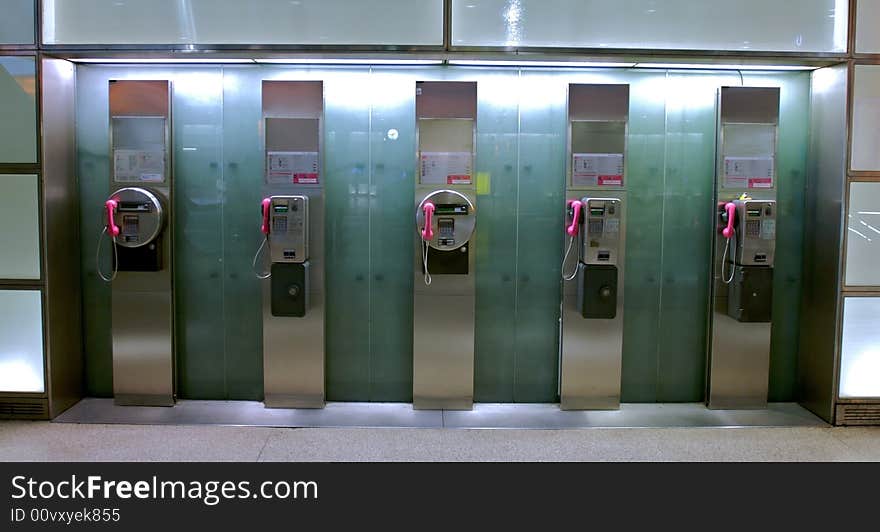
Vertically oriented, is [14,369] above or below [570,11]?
below

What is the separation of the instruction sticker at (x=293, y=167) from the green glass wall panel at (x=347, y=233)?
0.69 feet

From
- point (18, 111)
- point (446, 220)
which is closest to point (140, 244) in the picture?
point (18, 111)

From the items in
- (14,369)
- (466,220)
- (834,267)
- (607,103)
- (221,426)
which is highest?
(607,103)

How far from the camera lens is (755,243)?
4.77m

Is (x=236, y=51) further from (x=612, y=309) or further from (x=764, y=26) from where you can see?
(x=764, y=26)

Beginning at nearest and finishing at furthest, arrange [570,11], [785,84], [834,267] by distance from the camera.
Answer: [570,11] < [834,267] < [785,84]

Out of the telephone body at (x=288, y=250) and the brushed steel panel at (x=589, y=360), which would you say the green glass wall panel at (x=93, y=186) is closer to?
the telephone body at (x=288, y=250)

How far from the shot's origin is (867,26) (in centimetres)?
456

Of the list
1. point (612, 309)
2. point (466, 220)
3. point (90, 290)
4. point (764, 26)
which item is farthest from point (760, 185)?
point (90, 290)

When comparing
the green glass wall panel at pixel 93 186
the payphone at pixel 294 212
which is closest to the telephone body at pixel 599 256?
the payphone at pixel 294 212

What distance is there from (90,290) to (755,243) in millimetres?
4828

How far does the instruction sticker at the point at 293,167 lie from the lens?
4.73 metres

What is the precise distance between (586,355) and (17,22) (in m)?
4.49

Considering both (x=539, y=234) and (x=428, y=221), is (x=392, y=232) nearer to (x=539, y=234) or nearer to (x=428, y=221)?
(x=428, y=221)
